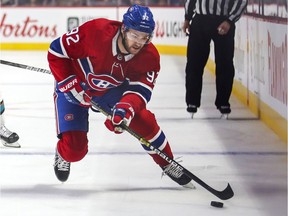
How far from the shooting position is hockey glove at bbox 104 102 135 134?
106 inches

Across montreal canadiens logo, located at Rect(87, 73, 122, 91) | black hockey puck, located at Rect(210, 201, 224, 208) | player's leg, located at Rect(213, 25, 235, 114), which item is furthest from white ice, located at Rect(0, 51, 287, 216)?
montreal canadiens logo, located at Rect(87, 73, 122, 91)

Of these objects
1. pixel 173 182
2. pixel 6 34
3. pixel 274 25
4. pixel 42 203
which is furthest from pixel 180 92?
pixel 6 34

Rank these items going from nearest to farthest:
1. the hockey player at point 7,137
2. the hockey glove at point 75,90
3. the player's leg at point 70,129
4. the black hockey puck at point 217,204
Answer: the black hockey puck at point 217,204 < the hockey glove at point 75,90 < the player's leg at point 70,129 < the hockey player at point 7,137

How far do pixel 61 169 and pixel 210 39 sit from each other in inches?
79.5

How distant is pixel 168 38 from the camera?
9516mm

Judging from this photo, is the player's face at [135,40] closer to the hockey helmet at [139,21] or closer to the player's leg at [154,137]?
the hockey helmet at [139,21]

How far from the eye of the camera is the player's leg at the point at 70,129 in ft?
9.81

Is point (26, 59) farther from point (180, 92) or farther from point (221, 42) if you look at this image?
point (221, 42)

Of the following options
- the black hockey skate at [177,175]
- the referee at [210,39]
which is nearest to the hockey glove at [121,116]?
the black hockey skate at [177,175]

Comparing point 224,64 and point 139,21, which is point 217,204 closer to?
point 139,21

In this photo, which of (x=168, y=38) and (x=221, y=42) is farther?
(x=168, y=38)

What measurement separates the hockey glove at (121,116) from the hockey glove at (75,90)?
0.67ft

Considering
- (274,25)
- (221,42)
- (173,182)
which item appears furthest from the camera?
(221,42)

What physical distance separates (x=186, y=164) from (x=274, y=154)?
1.45ft
